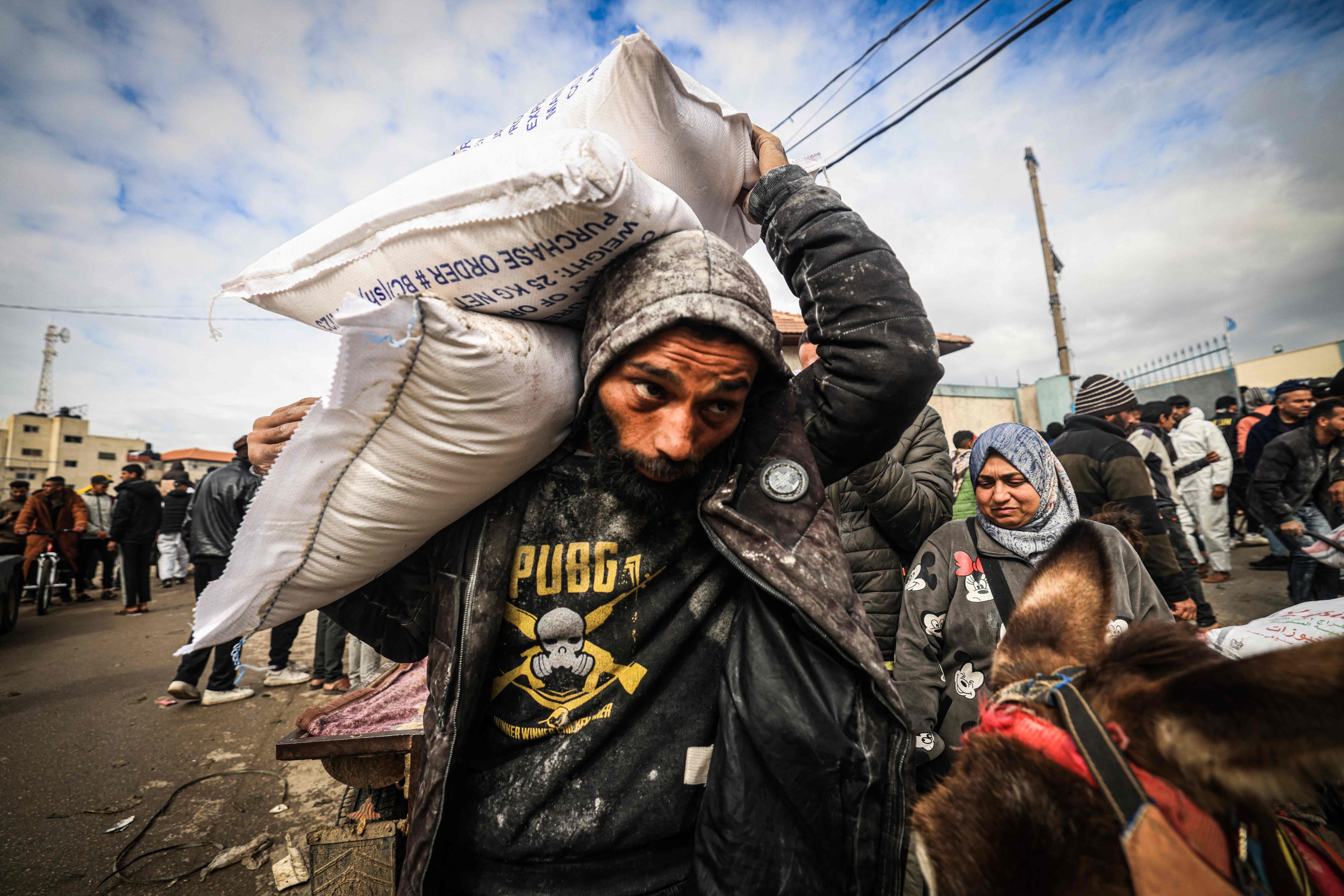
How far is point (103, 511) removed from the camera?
11828 mm

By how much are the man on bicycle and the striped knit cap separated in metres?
14.1

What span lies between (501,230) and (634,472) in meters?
A: 0.54

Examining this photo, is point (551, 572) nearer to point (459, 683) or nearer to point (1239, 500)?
point (459, 683)

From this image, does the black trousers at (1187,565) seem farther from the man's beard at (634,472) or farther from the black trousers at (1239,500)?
the man's beard at (634,472)

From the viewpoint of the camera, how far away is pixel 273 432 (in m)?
1.10

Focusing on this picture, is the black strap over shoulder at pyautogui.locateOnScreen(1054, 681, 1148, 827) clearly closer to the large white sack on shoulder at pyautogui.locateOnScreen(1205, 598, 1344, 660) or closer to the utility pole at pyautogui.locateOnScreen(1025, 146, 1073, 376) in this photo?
the large white sack on shoulder at pyautogui.locateOnScreen(1205, 598, 1344, 660)

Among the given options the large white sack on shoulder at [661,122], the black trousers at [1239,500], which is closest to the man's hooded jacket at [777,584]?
the large white sack on shoulder at [661,122]

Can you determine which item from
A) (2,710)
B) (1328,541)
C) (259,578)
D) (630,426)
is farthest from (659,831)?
(2,710)

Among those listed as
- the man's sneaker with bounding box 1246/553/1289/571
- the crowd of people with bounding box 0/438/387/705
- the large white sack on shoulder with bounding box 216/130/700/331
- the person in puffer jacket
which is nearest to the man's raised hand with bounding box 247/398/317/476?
the crowd of people with bounding box 0/438/387/705

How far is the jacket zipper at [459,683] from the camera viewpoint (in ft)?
3.46

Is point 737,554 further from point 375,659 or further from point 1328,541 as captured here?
point 375,659

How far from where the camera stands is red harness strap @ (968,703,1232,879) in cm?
59

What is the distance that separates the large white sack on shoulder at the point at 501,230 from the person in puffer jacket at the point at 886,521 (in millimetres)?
1620

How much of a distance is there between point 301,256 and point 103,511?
1572 centimetres
